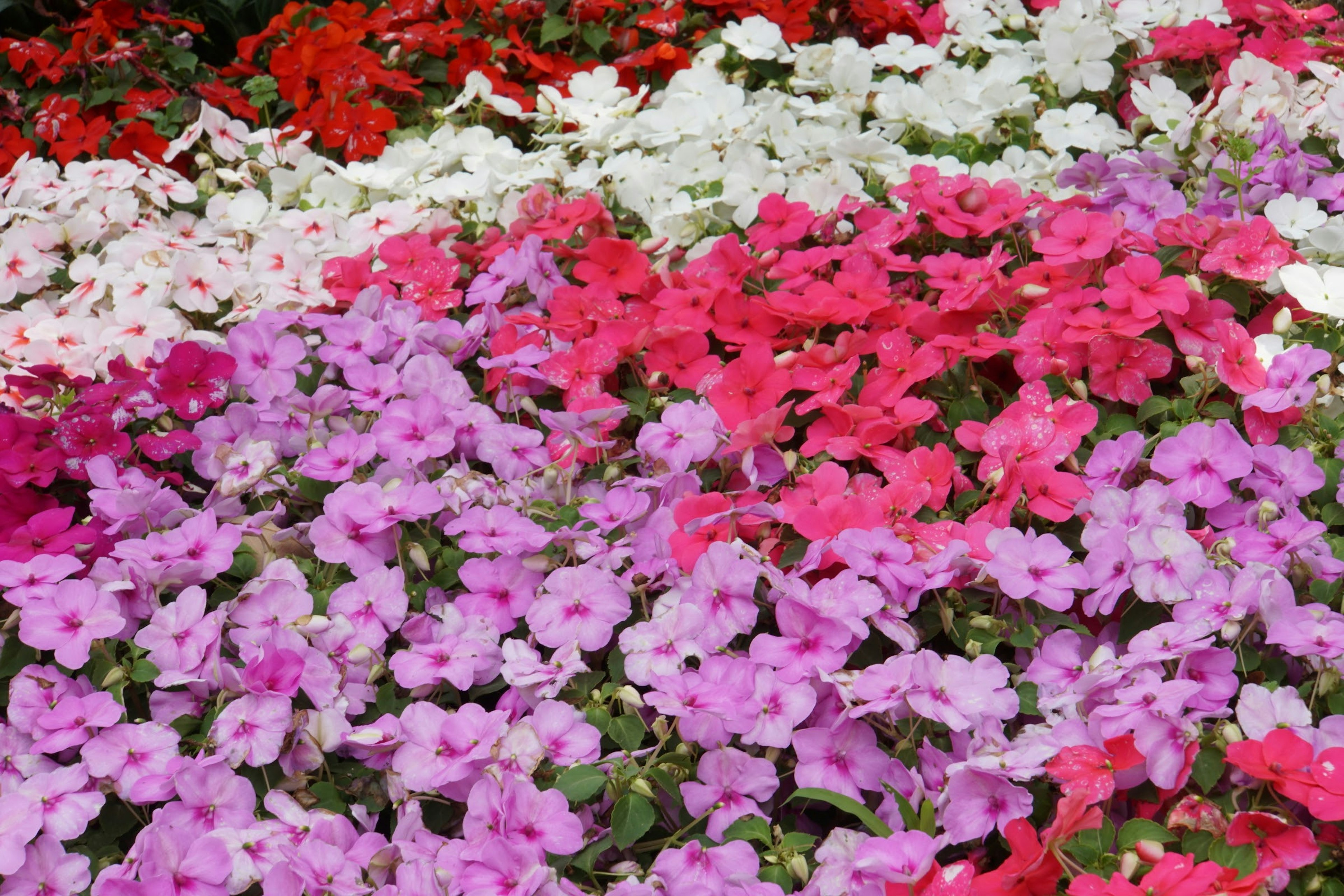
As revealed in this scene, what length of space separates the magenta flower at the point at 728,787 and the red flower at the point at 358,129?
7.27ft

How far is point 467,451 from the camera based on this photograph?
1976 millimetres

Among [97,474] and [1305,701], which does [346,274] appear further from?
[1305,701]

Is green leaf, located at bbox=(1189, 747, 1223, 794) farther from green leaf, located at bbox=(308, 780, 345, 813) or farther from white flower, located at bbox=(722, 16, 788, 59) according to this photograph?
white flower, located at bbox=(722, 16, 788, 59)

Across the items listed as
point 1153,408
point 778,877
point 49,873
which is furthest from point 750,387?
point 49,873

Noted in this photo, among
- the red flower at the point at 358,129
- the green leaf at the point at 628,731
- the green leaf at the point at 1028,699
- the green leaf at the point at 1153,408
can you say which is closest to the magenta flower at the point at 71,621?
the green leaf at the point at 628,731

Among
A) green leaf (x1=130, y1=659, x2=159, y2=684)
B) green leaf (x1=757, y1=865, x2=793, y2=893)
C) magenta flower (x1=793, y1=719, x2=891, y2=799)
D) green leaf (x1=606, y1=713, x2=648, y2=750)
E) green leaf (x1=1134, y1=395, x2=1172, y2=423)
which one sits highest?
green leaf (x1=1134, y1=395, x2=1172, y2=423)

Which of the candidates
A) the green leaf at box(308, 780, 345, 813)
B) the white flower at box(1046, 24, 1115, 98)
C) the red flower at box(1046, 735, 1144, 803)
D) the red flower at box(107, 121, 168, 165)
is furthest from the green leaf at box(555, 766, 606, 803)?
the red flower at box(107, 121, 168, 165)

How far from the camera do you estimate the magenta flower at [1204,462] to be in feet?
5.36

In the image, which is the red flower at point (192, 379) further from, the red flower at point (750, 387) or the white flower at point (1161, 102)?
the white flower at point (1161, 102)

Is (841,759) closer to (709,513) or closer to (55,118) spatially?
(709,513)

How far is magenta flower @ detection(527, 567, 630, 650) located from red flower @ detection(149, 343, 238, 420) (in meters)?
0.75

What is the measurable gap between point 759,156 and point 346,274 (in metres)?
0.94

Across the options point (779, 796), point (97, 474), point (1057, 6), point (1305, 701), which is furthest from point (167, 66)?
point (1305, 701)

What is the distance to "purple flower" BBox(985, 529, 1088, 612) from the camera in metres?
1.50
